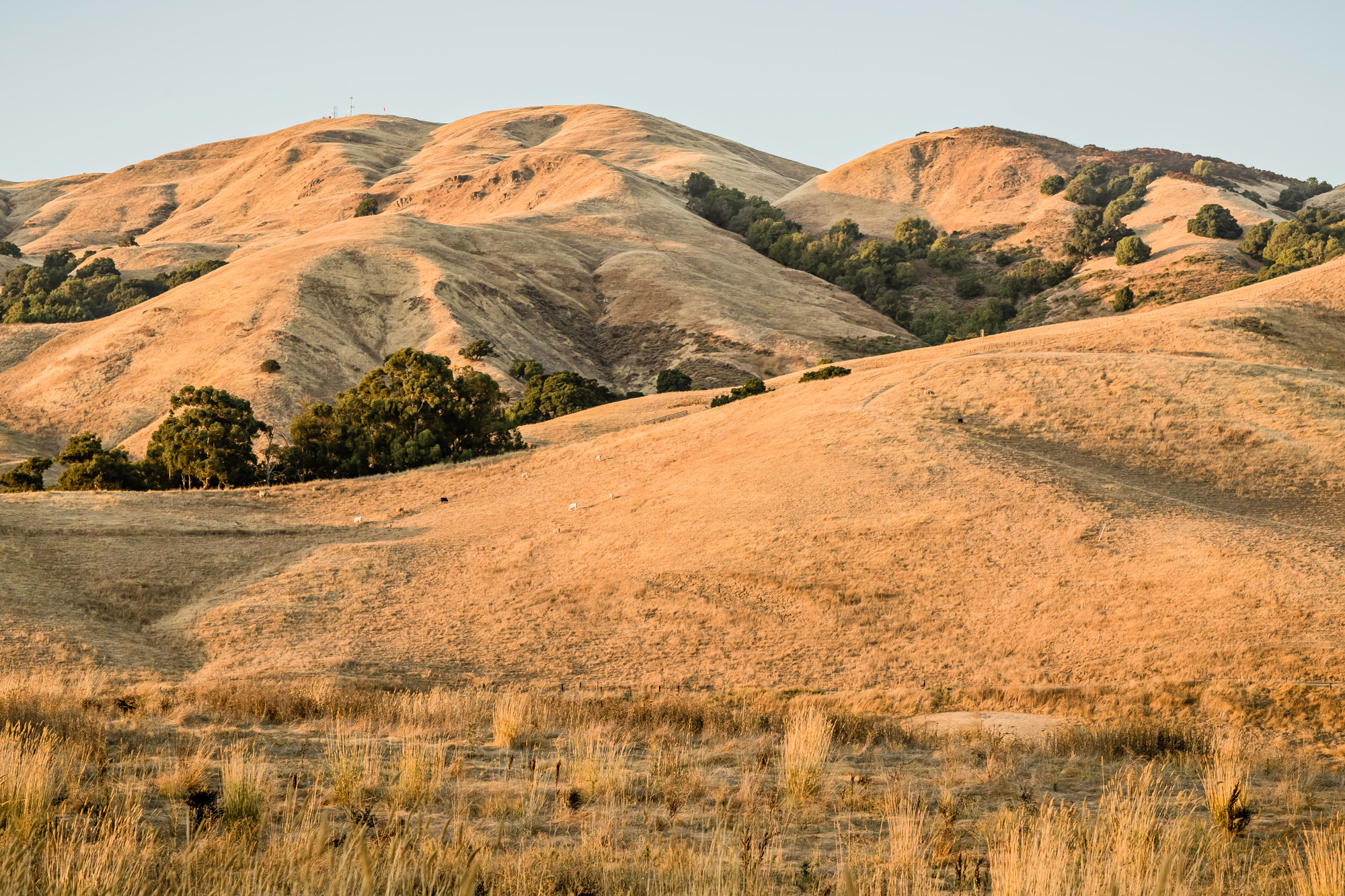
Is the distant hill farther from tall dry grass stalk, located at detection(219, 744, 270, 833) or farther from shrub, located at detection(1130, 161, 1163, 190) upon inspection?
tall dry grass stalk, located at detection(219, 744, 270, 833)

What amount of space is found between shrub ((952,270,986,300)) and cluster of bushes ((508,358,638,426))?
218 feet

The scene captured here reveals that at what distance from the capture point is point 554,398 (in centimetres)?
6606

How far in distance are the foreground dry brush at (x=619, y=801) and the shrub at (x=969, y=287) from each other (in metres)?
114

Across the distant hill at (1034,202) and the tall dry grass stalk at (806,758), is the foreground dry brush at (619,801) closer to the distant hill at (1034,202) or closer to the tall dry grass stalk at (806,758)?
the tall dry grass stalk at (806,758)

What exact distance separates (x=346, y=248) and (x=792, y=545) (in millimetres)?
82542

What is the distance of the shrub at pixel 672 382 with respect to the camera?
253ft

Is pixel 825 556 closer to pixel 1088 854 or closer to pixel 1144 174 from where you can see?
pixel 1088 854

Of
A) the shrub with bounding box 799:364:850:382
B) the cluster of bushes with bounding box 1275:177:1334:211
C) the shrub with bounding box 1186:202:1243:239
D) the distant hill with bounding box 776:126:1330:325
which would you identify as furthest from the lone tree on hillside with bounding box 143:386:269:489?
the cluster of bushes with bounding box 1275:177:1334:211

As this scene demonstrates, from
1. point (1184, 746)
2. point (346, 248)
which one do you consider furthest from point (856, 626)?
point (346, 248)

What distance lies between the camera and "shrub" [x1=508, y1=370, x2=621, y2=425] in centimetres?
6512

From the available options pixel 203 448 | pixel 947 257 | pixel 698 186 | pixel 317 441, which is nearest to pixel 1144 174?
pixel 947 257

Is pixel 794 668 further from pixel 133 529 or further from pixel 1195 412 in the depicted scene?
pixel 133 529

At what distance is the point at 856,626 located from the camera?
19.4 meters

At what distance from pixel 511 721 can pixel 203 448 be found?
33.2 meters
